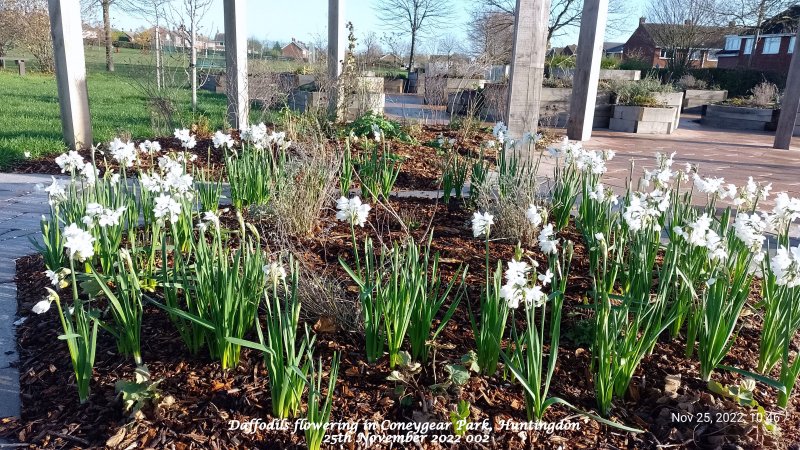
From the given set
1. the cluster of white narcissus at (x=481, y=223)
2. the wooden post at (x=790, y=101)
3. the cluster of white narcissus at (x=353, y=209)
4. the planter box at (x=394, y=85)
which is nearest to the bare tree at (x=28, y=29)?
the planter box at (x=394, y=85)

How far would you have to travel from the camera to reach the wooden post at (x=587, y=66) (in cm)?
886

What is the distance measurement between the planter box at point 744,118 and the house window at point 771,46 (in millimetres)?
26861

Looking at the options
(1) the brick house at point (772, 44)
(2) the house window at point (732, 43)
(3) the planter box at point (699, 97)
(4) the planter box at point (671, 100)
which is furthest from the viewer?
(2) the house window at point (732, 43)

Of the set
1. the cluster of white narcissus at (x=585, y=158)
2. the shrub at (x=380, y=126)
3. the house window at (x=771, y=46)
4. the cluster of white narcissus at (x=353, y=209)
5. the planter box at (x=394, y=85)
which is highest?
the house window at (x=771, y=46)

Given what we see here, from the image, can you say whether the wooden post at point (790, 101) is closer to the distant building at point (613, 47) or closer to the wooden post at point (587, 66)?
the wooden post at point (587, 66)

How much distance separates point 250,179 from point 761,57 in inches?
1634

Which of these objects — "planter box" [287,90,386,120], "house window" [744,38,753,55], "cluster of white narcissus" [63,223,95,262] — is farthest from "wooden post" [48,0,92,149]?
"house window" [744,38,753,55]

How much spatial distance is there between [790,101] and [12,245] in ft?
33.4

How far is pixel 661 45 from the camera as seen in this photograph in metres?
32.8

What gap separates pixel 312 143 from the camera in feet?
16.4

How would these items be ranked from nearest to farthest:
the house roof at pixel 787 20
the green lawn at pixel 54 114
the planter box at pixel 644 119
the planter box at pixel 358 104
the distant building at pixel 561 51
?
the green lawn at pixel 54 114
the planter box at pixel 358 104
the planter box at pixel 644 119
the distant building at pixel 561 51
the house roof at pixel 787 20

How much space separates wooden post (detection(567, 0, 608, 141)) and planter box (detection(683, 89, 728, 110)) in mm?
10386

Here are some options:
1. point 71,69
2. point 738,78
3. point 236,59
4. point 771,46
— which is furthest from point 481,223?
point 771,46

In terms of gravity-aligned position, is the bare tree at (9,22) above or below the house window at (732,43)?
below
